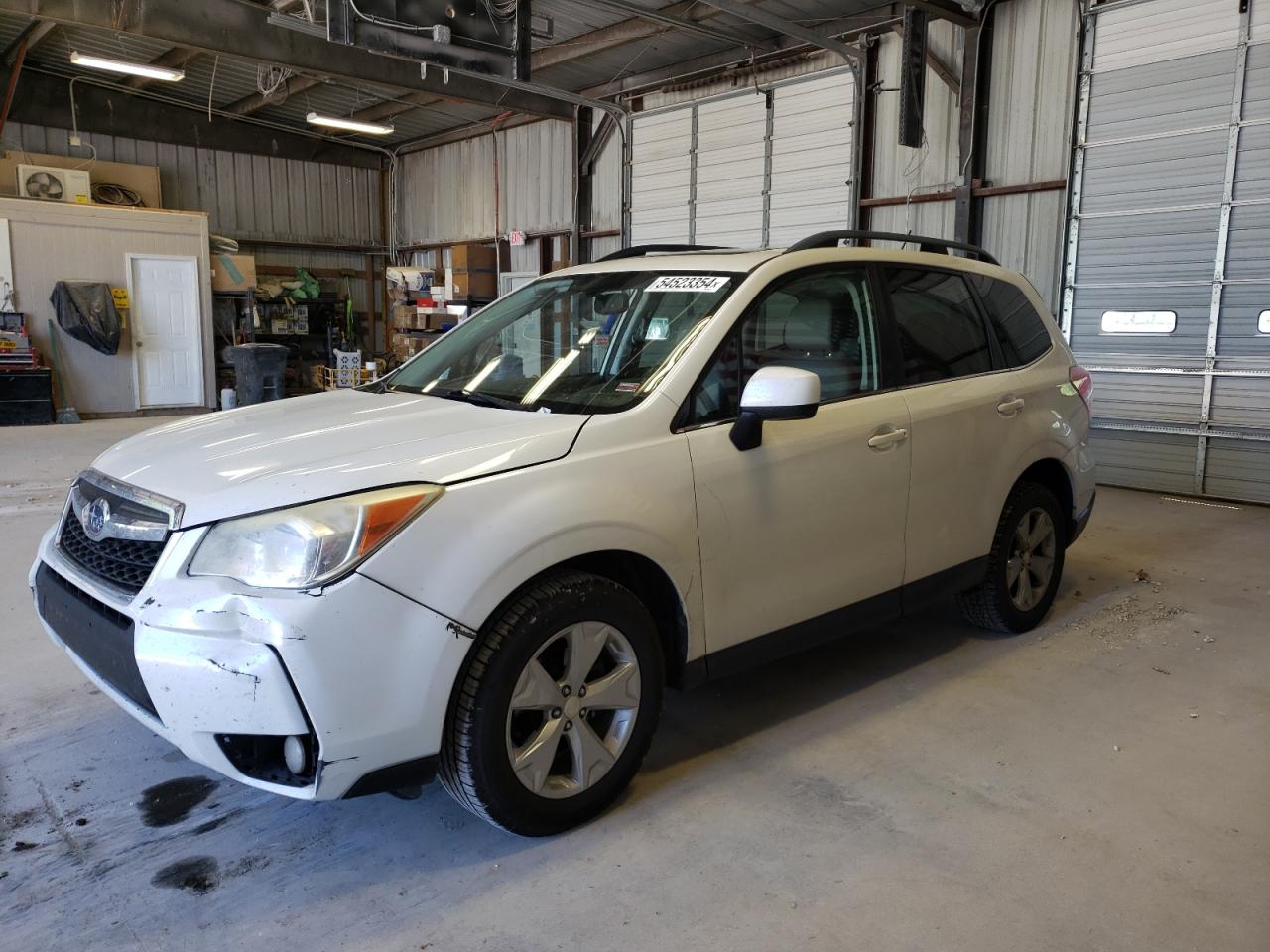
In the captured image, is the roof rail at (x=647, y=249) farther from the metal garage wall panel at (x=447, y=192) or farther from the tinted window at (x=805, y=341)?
the metal garage wall panel at (x=447, y=192)

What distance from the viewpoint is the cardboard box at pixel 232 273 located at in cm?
1409

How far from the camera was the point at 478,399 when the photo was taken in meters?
2.82

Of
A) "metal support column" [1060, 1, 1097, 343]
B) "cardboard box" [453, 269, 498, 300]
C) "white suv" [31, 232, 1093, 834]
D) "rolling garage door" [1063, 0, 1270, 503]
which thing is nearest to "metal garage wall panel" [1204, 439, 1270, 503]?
"rolling garage door" [1063, 0, 1270, 503]

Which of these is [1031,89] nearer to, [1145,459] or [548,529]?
[1145,459]

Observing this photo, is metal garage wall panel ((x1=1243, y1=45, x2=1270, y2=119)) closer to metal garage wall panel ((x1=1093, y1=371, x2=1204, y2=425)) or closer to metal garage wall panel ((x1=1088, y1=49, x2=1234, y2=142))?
metal garage wall panel ((x1=1088, y1=49, x2=1234, y2=142))

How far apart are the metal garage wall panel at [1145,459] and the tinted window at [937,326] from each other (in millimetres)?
5000

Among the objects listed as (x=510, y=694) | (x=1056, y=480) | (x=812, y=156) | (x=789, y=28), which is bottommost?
(x=510, y=694)

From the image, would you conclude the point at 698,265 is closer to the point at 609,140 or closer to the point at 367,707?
the point at 367,707

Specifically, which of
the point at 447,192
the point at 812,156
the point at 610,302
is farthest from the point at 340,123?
the point at 610,302

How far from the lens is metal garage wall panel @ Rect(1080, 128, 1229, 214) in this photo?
7441 mm

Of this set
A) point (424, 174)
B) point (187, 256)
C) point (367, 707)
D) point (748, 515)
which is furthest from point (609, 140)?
point (367, 707)

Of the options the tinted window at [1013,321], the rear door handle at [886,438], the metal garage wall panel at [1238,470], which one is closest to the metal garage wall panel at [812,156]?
the metal garage wall panel at [1238,470]

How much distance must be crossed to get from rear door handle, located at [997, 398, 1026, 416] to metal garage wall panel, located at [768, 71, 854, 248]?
6690 mm

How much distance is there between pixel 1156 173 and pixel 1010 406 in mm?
5511
